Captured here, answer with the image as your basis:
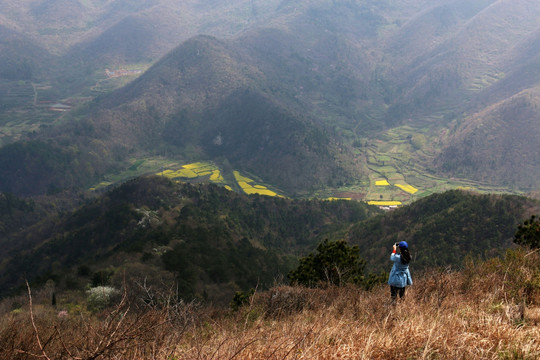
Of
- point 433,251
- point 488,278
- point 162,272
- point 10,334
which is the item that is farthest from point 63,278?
point 433,251

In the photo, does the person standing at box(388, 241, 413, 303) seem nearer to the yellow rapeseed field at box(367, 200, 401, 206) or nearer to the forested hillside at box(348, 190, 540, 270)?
the forested hillside at box(348, 190, 540, 270)

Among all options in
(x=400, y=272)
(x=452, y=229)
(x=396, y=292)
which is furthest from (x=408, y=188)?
(x=400, y=272)

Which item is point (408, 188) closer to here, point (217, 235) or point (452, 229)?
point (452, 229)

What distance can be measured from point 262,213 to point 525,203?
7837 cm

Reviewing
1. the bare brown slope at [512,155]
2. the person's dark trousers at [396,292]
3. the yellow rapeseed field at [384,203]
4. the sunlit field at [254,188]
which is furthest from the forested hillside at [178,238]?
the bare brown slope at [512,155]

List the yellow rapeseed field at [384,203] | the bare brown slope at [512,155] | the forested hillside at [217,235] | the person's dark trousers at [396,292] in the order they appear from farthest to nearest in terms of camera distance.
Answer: the bare brown slope at [512,155]
the yellow rapeseed field at [384,203]
the forested hillside at [217,235]
the person's dark trousers at [396,292]

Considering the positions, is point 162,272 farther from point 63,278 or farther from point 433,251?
point 433,251

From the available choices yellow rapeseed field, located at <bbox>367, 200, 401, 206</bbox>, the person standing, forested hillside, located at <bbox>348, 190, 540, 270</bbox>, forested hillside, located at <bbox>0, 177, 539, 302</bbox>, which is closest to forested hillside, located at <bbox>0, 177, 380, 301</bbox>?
forested hillside, located at <bbox>0, 177, 539, 302</bbox>

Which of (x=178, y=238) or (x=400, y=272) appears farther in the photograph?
(x=178, y=238)

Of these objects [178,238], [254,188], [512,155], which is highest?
[512,155]

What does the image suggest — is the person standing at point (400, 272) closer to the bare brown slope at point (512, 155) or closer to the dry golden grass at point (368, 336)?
the dry golden grass at point (368, 336)

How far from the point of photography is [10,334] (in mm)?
9156

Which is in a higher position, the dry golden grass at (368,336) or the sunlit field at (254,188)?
the dry golden grass at (368,336)

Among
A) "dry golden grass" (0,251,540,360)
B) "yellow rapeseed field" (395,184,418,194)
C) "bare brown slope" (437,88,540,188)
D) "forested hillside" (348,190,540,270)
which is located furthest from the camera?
"bare brown slope" (437,88,540,188)
